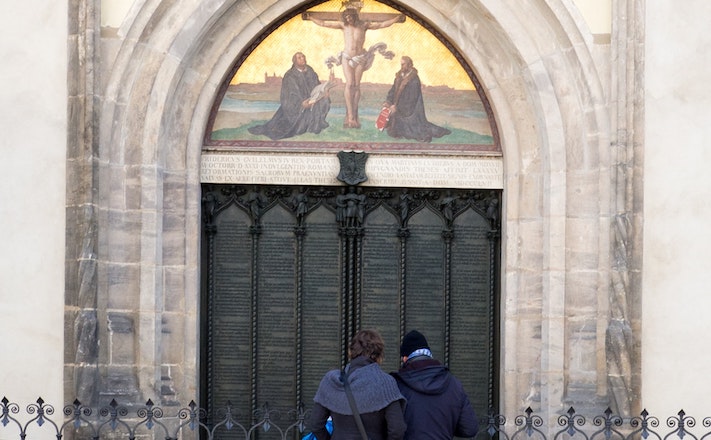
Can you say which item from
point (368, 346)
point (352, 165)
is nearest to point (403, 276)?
point (352, 165)

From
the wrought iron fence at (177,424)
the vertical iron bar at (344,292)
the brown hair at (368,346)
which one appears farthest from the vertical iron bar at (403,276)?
the brown hair at (368,346)

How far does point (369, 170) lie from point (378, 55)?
1023 mm

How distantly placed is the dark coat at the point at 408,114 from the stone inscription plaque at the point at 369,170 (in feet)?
0.74

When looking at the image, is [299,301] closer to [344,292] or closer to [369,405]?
[344,292]

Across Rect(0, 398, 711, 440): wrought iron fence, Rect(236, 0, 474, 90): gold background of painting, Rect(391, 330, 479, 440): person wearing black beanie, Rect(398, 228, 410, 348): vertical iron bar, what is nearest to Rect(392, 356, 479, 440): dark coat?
Rect(391, 330, 479, 440): person wearing black beanie

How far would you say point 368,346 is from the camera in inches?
328

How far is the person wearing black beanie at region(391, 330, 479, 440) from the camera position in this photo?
8430 mm

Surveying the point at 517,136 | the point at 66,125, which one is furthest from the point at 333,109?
the point at 66,125

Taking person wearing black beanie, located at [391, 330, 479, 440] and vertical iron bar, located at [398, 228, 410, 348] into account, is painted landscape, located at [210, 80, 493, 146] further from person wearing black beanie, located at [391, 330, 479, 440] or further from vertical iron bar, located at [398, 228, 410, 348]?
person wearing black beanie, located at [391, 330, 479, 440]

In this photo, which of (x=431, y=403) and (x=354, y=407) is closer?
(x=354, y=407)

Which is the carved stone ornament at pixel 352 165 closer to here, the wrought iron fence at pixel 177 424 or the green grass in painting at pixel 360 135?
the green grass in painting at pixel 360 135

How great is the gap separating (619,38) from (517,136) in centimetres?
127

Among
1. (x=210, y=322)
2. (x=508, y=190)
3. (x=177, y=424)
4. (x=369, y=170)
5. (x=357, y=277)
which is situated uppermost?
(x=369, y=170)

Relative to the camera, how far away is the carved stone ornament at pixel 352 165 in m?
11.9
